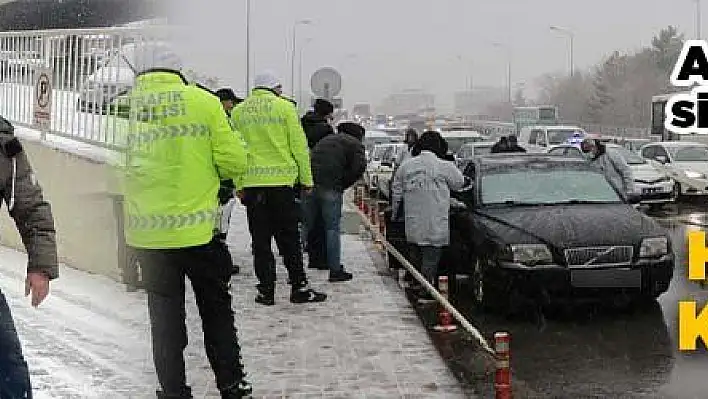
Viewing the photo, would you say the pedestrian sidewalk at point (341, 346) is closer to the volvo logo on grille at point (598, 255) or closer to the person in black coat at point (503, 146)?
the volvo logo on grille at point (598, 255)

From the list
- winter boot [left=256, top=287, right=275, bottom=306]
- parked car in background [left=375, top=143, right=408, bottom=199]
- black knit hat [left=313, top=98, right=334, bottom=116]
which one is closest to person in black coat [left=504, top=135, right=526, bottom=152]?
parked car in background [left=375, top=143, right=408, bottom=199]

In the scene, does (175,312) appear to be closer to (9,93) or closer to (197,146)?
(197,146)

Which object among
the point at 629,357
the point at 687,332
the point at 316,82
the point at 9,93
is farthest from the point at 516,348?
the point at 316,82

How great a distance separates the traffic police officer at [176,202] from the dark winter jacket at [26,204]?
51 centimetres

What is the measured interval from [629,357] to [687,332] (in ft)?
3.73

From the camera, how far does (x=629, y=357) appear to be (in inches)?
259

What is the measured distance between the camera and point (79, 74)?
7.48 m

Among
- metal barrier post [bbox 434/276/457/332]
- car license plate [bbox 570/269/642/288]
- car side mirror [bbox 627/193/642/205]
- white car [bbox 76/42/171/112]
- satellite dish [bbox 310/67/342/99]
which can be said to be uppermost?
satellite dish [bbox 310/67/342/99]

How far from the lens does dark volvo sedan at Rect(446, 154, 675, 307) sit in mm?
7582

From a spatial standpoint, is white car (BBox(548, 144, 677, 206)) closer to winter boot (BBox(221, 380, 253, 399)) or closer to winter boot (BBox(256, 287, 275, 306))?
winter boot (BBox(256, 287, 275, 306))

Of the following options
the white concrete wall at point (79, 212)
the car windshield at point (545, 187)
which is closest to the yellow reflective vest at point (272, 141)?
the white concrete wall at point (79, 212)

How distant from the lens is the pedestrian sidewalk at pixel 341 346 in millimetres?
5531

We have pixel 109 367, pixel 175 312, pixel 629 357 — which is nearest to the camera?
pixel 175 312

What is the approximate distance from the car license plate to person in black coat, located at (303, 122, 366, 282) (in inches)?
89.2
